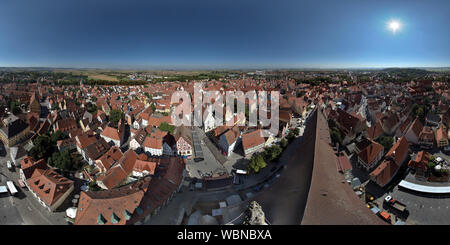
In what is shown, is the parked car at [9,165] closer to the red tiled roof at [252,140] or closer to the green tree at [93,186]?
the green tree at [93,186]

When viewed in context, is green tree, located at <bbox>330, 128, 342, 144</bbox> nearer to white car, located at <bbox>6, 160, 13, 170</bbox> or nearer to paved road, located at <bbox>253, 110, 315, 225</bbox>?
paved road, located at <bbox>253, 110, 315, 225</bbox>

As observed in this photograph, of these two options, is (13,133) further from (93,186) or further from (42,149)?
(93,186)

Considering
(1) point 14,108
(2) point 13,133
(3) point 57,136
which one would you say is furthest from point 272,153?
(1) point 14,108

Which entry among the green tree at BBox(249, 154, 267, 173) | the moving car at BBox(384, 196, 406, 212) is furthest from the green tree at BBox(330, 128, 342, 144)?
the green tree at BBox(249, 154, 267, 173)

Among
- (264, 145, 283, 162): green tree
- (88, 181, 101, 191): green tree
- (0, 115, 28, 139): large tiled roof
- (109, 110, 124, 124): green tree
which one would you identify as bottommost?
(88, 181, 101, 191): green tree

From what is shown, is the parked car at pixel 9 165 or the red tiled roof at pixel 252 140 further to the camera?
the red tiled roof at pixel 252 140

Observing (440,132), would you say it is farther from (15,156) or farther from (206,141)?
(15,156)

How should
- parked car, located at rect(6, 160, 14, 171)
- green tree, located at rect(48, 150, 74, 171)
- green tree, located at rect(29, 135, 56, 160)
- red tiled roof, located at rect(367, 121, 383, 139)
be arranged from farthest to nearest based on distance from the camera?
red tiled roof, located at rect(367, 121, 383, 139) → green tree, located at rect(29, 135, 56, 160) → parked car, located at rect(6, 160, 14, 171) → green tree, located at rect(48, 150, 74, 171)

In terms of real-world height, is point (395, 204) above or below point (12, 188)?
below

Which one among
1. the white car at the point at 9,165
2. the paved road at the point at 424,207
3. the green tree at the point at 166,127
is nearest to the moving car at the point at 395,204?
the paved road at the point at 424,207
